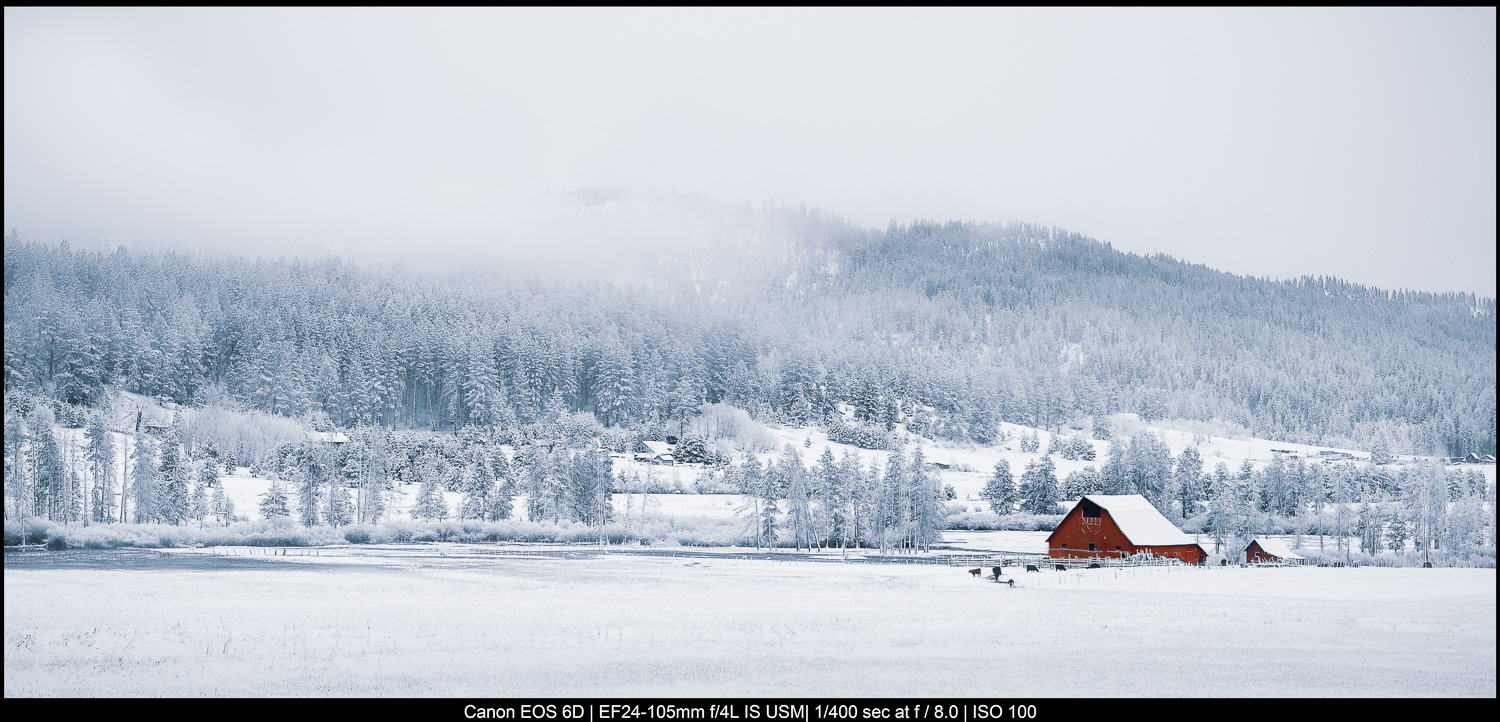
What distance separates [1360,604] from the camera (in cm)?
3338

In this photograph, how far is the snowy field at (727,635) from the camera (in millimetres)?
19906

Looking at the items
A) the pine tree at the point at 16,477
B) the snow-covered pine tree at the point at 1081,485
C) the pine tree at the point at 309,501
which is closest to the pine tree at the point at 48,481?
the pine tree at the point at 16,477

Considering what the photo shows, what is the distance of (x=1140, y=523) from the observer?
59344 millimetres

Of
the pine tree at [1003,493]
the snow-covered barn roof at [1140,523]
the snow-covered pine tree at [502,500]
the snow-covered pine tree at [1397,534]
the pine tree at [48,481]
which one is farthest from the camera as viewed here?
the pine tree at [1003,493]

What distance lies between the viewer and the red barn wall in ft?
190

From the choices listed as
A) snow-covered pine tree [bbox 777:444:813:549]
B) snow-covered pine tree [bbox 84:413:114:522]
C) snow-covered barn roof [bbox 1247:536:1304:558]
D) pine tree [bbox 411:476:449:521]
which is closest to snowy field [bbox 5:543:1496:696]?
snow-covered barn roof [bbox 1247:536:1304:558]

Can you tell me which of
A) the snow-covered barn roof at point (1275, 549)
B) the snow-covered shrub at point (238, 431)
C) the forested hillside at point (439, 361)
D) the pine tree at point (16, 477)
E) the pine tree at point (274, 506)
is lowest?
the snow-covered barn roof at point (1275, 549)

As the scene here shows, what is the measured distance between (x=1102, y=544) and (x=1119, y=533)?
4.30ft

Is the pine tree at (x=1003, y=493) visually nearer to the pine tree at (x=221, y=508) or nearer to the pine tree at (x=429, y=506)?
the pine tree at (x=429, y=506)

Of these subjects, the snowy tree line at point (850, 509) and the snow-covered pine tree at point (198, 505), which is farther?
the snow-covered pine tree at point (198, 505)

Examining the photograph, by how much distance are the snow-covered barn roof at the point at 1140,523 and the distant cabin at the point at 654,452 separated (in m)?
59.4

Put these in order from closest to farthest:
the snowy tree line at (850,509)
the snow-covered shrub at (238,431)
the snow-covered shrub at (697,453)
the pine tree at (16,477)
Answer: the pine tree at (16,477)
the snowy tree line at (850,509)
the snow-covered shrub at (238,431)
the snow-covered shrub at (697,453)
